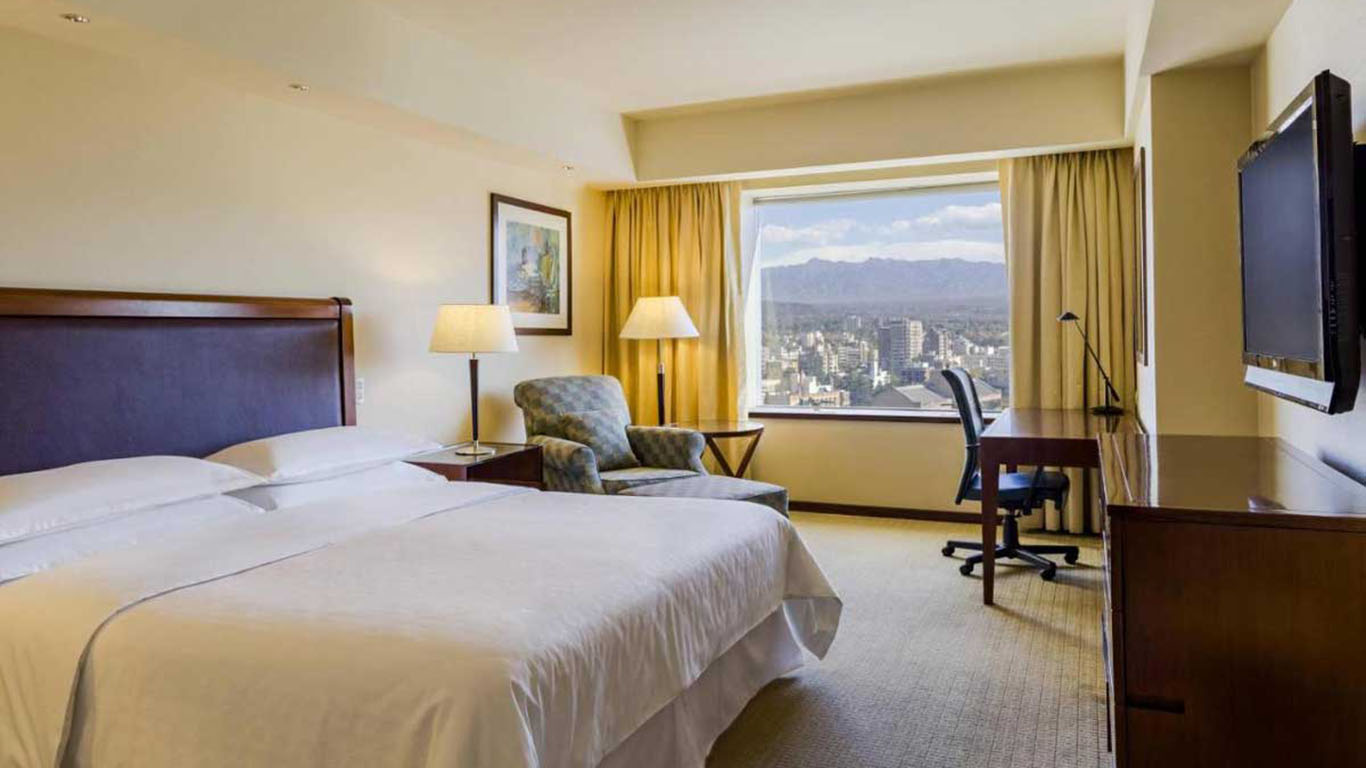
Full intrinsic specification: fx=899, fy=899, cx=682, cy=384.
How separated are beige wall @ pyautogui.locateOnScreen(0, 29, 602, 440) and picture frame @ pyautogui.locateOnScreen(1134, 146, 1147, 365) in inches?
120

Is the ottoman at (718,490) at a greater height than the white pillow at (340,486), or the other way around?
the white pillow at (340,486)

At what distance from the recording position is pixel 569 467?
4.22 meters

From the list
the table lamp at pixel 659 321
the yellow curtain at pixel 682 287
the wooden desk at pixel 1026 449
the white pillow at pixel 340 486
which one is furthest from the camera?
the yellow curtain at pixel 682 287

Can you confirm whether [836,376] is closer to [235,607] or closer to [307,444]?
[307,444]

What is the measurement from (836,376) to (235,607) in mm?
4554

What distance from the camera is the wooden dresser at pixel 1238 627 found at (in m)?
1.44

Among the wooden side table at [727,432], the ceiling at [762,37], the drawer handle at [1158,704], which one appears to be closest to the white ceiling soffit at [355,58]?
the ceiling at [762,37]

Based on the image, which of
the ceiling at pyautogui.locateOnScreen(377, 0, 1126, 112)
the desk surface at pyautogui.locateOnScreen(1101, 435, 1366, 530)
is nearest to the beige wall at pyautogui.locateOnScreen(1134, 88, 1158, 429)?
the ceiling at pyautogui.locateOnScreen(377, 0, 1126, 112)

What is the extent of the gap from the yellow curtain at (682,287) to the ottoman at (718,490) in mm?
1543

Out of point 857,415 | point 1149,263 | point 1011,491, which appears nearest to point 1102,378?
point 1011,491

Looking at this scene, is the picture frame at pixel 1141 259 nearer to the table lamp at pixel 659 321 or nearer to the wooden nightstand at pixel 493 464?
the table lamp at pixel 659 321

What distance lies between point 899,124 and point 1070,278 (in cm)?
128

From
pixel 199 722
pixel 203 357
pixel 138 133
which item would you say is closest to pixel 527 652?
pixel 199 722

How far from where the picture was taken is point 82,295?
2.76 metres
